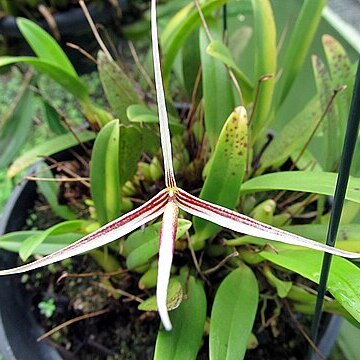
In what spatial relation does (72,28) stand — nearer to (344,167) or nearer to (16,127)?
(16,127)

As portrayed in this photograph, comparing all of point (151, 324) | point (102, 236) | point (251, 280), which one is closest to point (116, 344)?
point (151, 324)

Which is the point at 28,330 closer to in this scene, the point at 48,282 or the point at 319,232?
the point at 48,282

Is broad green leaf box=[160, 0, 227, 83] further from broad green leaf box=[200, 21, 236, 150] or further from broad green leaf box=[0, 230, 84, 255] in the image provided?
broad green leaf box=[0, 230, 84, 255]

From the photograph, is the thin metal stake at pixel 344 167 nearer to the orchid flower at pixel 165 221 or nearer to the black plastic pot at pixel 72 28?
the orchid flower at pixel 165 221

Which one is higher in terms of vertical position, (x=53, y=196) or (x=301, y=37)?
(x=301, y=37)

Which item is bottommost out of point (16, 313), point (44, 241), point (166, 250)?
point (16, 313)

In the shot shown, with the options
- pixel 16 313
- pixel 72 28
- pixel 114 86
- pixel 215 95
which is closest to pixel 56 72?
pixel 114 86
